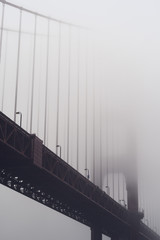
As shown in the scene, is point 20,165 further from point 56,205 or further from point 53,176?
point 56,205

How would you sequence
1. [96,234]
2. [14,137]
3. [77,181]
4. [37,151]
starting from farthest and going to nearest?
[96,234] < [77,181] < [37,151] < [14,137]

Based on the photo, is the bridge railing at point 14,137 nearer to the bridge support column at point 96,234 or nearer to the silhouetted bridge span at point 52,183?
the silhouetted bridge span at point 52,183

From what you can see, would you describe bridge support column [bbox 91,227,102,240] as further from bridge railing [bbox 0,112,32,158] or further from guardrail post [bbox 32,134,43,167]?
bridge railing [bbox 0,112,32,158]

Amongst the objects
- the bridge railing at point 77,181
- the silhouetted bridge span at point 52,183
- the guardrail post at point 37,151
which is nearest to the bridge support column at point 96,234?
the silhouetted bridge span at point 52,183

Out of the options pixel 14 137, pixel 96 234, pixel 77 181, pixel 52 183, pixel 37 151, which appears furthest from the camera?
pixel 96 234

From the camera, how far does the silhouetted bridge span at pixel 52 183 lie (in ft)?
82.8

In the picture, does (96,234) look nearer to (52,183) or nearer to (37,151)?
(52,183)

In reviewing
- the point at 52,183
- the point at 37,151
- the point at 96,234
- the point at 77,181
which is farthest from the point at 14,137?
the point at 96,234

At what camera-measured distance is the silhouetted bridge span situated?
82.8ft

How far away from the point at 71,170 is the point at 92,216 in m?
15.7

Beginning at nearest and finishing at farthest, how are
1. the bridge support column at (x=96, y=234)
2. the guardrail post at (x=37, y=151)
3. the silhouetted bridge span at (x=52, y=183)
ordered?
the silhouetted bridge span at (x=52, y=183)
the guardrail post at (x=37, y=151)
the bridge support column at (x=96, y=234)

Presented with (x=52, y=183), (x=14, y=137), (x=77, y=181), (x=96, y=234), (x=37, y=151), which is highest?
(x=96, y=234)

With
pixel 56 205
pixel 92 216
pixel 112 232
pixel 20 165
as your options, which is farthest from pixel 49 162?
pixel 112 232

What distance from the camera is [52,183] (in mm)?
32531
